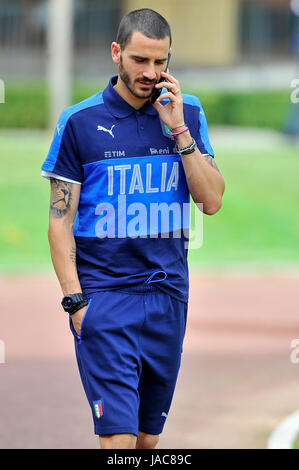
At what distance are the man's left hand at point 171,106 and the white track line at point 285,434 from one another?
272 centimetres

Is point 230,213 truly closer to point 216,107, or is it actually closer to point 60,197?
point 216,107

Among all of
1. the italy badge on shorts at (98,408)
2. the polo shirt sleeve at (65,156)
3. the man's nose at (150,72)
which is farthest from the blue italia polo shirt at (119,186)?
the italy badge on shorts at (98,408)

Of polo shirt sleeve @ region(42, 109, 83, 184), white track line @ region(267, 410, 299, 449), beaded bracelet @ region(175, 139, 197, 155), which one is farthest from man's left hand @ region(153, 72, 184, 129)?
white track line @ region(267, 410, 299, 449)

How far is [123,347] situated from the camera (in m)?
4.17

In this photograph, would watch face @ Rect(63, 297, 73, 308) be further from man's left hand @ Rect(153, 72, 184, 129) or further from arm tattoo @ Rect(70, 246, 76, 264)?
man's left hand @ Rect(153, 72, 184, 129)

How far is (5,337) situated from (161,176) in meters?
5.69

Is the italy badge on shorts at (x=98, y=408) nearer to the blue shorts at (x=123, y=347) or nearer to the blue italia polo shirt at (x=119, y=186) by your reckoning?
the blue shorts at (x=123, y=347)

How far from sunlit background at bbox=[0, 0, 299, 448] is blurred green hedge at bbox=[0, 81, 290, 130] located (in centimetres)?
4

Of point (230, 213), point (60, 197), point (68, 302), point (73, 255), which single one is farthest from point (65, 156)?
point (230, 213)

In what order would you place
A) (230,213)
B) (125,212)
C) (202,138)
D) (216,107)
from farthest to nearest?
(216,107) < (230,213) < (202,138) < (125,212)

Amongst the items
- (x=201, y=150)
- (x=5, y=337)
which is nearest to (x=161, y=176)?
(x=201, y=150)

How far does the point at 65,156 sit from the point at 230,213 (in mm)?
12730

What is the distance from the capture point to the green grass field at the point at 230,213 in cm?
1492

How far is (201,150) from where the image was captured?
14.4 ft
